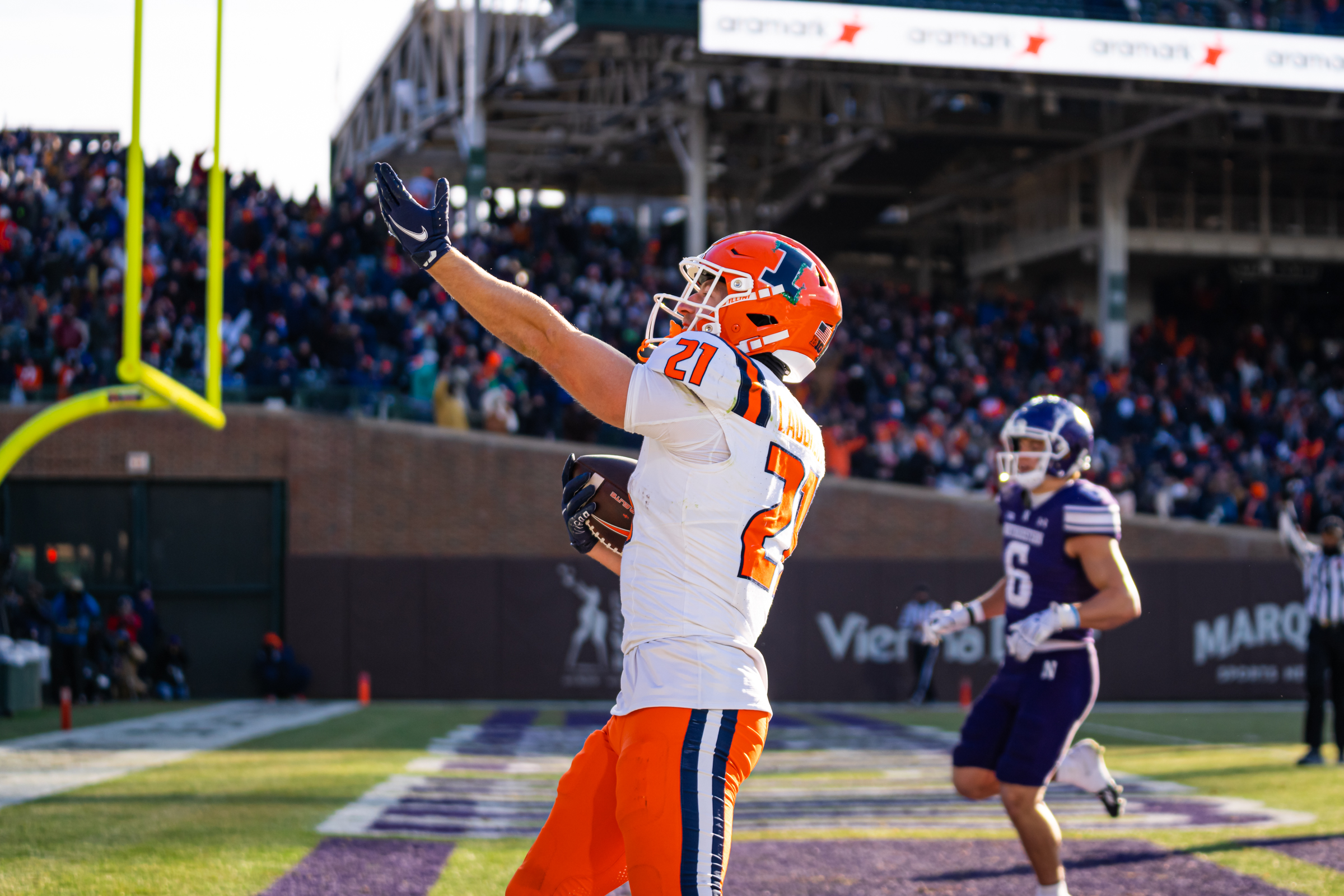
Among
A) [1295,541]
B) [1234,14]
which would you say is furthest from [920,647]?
[1234,14]

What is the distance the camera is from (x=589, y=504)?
3305mm

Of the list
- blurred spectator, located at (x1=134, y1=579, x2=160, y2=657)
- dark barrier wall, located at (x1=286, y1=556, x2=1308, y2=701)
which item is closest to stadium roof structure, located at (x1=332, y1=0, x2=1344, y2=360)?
dark barrier wall, located at (x1=286, y1=556, x2=1308, y2=701)

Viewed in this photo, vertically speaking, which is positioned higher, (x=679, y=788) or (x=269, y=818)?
(x=679, y=788)

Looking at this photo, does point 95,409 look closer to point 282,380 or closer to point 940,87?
point 282,380

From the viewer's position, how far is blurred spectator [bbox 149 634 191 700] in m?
17.6

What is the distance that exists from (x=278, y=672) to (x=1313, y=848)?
14326 millimetres

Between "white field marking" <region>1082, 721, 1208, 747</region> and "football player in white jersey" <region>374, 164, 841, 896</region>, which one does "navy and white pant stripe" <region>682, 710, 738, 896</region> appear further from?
"white field marking" <region>1082, 721, 1208, 747</region>

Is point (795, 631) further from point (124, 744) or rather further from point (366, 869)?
point (366, 869)

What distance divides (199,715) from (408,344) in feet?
24.4

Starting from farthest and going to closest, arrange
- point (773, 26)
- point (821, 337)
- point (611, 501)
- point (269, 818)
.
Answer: point (773, 26)
point (269, 818)
point (611, 501)
point (821, 337)

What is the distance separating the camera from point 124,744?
10.4 meters

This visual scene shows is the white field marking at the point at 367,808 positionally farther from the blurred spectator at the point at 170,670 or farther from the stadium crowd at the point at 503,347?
the stadium crowd at the point at 503,347

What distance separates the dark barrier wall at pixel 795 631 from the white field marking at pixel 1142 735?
4.19 m

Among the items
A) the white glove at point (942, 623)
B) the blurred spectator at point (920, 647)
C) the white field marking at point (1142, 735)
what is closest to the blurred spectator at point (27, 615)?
the blurred spectator at point (920, 647)
